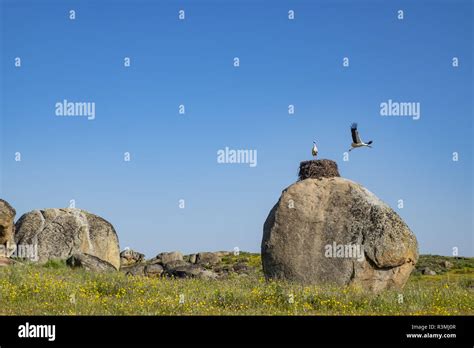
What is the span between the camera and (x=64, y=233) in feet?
132

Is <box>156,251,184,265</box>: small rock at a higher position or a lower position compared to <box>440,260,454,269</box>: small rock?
higher

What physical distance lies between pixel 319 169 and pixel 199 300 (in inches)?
355

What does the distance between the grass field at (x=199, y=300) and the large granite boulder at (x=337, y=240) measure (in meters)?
1.28

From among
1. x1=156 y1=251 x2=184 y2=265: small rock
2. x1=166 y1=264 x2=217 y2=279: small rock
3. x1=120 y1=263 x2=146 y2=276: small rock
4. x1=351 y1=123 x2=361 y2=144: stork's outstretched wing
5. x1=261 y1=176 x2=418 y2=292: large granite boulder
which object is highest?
x1=351 y1=123 x2=361 y2=144: stork's outstretched wing

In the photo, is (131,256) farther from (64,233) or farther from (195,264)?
(64,233)

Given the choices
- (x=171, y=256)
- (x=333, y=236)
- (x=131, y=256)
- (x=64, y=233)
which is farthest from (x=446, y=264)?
(x=333, y=236)

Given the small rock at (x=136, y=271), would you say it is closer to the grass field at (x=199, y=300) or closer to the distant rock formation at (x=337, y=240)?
the grass field at (x=199, y=300)

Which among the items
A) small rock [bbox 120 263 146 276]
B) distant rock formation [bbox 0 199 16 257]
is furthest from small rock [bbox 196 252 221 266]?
distant rock formation [bbox 0 199 16 257]

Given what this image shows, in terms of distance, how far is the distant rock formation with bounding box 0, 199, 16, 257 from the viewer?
3578 centimetres

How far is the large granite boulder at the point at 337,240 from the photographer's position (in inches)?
961

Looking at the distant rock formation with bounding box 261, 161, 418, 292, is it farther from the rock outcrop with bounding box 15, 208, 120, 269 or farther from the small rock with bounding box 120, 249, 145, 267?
the small rock with bounding box 120, 249, 145, 267

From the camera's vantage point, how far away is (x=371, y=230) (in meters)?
24.7
